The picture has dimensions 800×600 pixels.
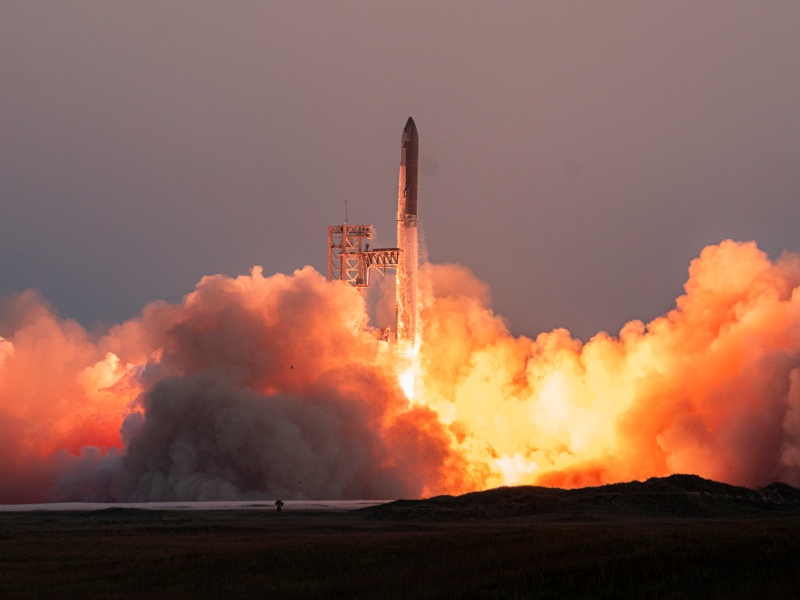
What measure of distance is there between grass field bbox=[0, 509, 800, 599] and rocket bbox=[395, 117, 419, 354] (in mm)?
40527

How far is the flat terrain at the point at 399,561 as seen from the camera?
33.4 meters

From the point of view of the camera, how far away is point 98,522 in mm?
65750

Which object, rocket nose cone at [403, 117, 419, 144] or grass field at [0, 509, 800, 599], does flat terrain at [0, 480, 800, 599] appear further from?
rocket nose cone at [403, 117, 419, 144]

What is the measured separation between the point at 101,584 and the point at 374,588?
30.0ft

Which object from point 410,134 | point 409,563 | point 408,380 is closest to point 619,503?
point 409,563

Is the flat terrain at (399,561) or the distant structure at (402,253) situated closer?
the flat terrain at (399,561)

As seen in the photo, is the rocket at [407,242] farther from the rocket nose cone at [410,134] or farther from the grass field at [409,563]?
the grass field at [409,563]

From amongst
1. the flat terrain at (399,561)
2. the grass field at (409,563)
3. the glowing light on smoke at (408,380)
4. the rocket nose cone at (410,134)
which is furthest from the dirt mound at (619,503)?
the rocket nose cone at (410,134)

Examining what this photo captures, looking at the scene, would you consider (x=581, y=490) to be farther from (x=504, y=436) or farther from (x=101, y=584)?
(x=101, y=584)

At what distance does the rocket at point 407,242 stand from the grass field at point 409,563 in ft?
133

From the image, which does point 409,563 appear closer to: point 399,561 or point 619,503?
point 399,561

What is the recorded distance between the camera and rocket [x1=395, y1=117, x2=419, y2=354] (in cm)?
9519

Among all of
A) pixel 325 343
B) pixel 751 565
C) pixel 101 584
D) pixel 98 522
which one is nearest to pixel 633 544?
pixel 751 565

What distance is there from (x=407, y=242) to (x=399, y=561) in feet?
185
